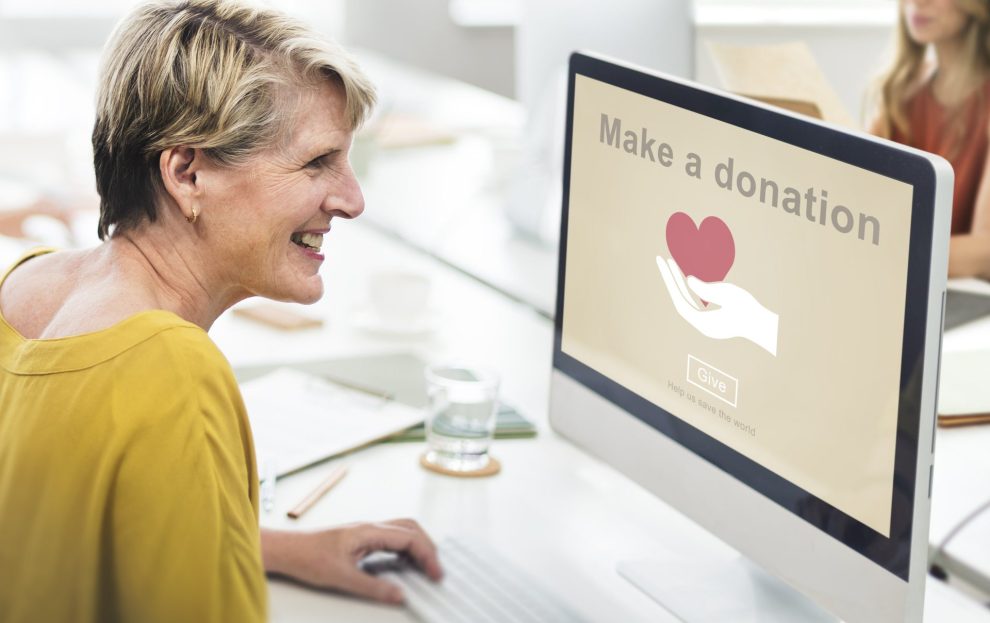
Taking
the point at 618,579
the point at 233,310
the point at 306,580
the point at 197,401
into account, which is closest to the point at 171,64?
the point at 197,401

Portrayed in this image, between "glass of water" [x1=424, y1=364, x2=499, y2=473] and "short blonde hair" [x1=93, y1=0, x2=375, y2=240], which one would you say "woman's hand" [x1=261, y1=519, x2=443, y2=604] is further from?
"short blonde hair" [x1=93, y1=0, x2=375, y2=240]

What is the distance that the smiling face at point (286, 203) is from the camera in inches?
46.1

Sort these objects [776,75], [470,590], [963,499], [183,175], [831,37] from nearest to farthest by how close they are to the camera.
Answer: [183,175]
[470,590]
[963,499]
[776,75]
[831,37]

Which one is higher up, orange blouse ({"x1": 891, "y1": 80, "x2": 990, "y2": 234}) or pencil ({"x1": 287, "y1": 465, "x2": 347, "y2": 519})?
orange blouse ({"x1": 891, "y1": 80, "x2": 990, "y2": 234})

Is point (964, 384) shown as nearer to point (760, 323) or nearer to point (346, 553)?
point (760, 323)

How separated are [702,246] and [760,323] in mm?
101

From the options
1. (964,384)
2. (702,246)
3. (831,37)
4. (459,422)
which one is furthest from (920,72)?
(702,246)

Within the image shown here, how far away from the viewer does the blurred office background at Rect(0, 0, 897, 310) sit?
2.27 m

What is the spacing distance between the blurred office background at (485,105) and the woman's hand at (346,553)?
0.85 meters

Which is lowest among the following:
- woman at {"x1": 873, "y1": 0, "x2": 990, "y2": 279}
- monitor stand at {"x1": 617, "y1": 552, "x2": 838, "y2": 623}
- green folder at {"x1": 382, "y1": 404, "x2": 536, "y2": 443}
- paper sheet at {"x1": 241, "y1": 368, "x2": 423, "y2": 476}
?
green folder at {"x1": 382, "y1": 404, "x2": 536, "y2": 443}

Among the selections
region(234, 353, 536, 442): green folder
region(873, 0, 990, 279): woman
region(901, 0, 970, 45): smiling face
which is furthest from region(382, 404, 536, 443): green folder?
region(901, 0, 970, 45): smiling face

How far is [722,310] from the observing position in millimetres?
1205

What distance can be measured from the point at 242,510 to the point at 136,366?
150 mm

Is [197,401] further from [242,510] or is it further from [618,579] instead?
[618,579]
